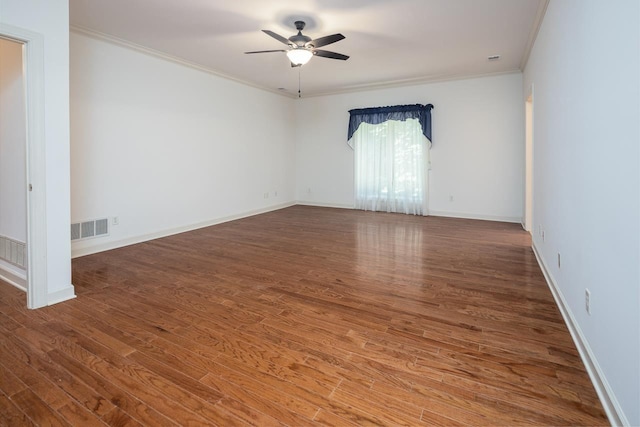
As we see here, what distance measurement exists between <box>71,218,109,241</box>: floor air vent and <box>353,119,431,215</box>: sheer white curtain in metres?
4.90

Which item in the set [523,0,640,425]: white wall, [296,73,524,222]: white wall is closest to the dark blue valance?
[296,73,524,222]: white wall

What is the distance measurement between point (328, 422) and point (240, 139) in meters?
5.89

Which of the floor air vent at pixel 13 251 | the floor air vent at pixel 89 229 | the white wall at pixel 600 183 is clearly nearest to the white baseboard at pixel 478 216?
the white wall at pixel 600 183

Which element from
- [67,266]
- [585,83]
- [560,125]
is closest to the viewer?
[585,83]

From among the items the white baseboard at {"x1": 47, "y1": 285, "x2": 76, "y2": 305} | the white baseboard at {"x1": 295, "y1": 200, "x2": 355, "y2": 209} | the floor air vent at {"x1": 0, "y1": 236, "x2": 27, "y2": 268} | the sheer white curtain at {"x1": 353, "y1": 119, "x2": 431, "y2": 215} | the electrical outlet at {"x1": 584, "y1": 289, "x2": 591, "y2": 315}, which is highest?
the sheer white curtain at {"x1": 353, "y1": 119, "x2": 431, "y2": 215}

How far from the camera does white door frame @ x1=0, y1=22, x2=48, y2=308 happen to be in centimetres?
257

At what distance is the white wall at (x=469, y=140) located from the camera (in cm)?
614

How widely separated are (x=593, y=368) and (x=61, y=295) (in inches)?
146

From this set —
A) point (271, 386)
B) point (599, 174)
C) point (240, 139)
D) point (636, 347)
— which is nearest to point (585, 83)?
point (599, 174)

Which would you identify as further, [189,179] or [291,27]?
[189,179]

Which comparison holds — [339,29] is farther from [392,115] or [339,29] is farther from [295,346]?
[295,346]

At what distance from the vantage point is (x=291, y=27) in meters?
4.10

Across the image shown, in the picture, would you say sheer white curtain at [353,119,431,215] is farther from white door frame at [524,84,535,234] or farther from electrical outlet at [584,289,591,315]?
electrical outlet at [584,289,591,315]

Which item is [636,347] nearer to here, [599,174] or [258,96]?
[599,174]
